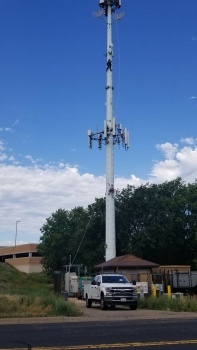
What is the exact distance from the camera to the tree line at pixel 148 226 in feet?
185

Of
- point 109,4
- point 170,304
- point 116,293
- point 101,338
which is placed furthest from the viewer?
point 109,4

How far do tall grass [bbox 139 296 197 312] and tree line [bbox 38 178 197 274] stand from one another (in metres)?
29.2

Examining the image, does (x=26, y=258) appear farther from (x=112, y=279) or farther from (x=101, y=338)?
(x=101, y=338)

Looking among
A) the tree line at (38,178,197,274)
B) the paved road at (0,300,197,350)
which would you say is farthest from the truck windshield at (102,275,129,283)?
the tree line at (38,178,197,274)

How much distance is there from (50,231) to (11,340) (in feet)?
209

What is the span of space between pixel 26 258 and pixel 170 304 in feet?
223

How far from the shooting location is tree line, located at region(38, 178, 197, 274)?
5625 cm

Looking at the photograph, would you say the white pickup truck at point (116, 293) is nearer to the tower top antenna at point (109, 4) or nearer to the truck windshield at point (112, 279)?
the truck windshield at point (112, 279)

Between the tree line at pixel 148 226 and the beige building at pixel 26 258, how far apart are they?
90.5 ft

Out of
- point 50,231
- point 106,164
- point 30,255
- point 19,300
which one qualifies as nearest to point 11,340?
point 19,300

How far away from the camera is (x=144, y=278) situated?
120 ft

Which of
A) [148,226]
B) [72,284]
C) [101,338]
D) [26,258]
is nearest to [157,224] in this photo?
A: [148,226]

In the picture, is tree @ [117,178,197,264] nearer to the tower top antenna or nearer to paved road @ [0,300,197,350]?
the tower top antenna

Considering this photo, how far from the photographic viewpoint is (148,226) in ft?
184
